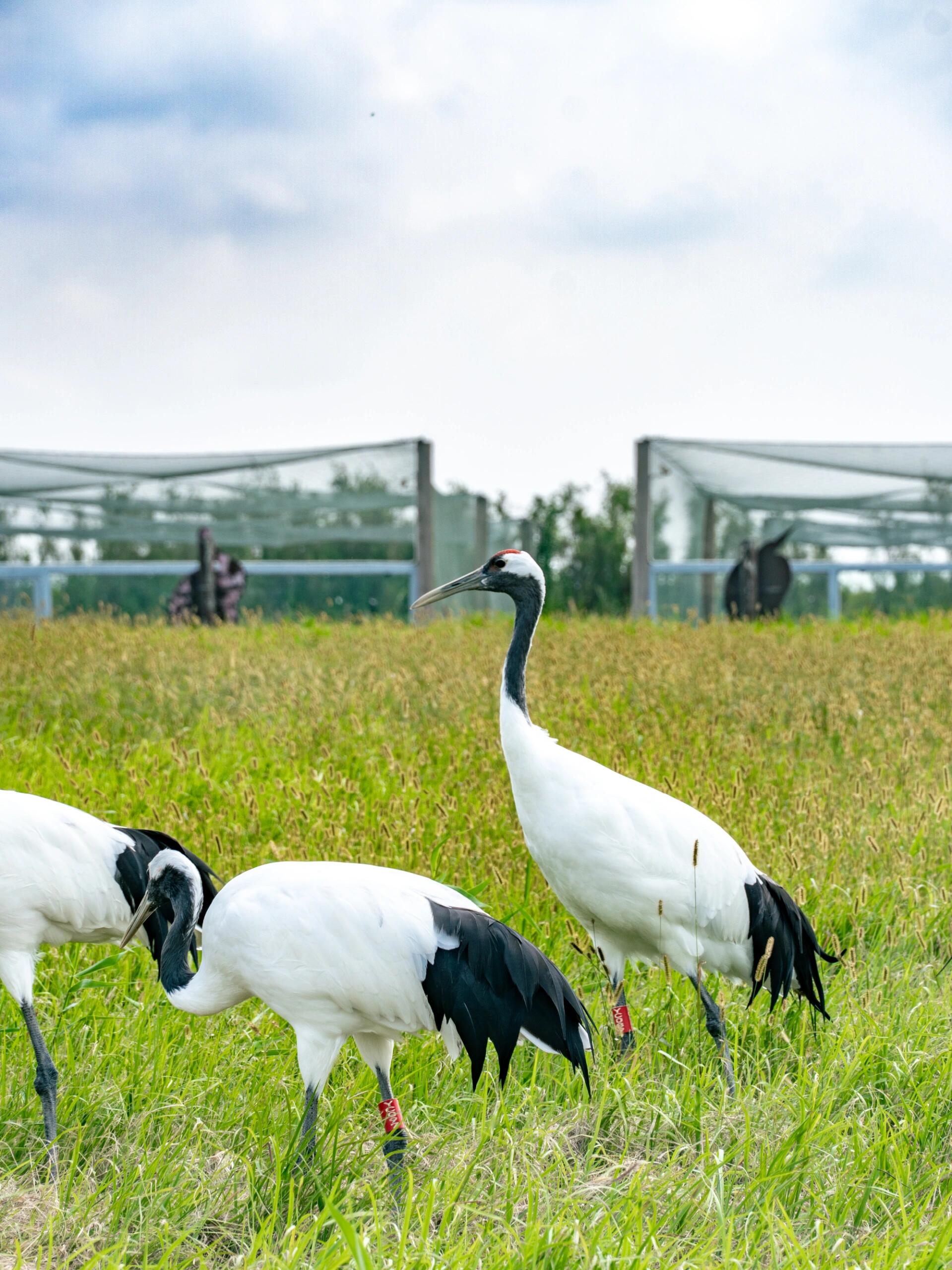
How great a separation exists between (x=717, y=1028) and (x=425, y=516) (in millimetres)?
9927

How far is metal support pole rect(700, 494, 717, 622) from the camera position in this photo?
12773 mm

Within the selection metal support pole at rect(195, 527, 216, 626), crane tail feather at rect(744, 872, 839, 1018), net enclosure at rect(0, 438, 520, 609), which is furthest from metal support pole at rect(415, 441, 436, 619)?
crane tail feather at rect(744, 872, 839, 1018)

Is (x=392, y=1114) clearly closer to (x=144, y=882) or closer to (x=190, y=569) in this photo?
(x=144, y=882)

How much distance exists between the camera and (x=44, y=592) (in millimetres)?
12062

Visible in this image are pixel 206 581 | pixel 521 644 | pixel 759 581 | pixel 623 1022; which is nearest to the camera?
A: pixel 623 1022

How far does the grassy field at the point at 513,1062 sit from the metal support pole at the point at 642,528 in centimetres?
656

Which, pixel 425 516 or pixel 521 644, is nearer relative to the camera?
pixel 521 644

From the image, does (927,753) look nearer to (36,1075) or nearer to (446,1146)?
(446,1146)

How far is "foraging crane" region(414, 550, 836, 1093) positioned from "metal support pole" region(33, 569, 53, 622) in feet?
31.9

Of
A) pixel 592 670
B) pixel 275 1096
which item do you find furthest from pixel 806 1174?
pixel 592 670

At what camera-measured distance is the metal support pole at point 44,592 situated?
Answer: 11.9 metres

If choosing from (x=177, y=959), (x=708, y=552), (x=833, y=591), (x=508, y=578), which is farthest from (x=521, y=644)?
(x=833, y=591)

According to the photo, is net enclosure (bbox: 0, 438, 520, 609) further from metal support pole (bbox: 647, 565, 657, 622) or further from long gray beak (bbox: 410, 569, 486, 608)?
long gray beak (bbox: 410, 569, 486, 608)

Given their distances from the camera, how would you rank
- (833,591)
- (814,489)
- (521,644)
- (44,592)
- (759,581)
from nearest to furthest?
(521,644) < (44,592) < (759,581) < (833,591) < (814,489)
